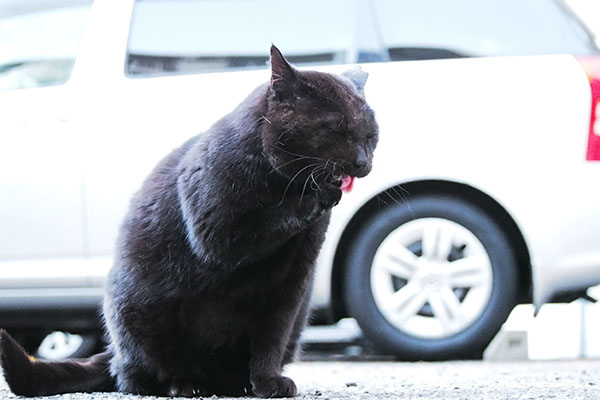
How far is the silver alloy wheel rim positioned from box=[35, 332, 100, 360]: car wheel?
1773 millimetres

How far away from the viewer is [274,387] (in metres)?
2.90

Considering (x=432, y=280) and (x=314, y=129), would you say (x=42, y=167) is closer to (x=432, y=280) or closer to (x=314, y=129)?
(x=432, y=280)

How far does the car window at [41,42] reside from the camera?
15.7 feet

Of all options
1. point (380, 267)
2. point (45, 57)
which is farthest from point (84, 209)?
point (380, 267)

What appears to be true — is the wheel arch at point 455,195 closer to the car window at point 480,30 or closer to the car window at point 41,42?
the car window at point 480,30

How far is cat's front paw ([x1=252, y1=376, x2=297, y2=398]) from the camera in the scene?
9.53 feet

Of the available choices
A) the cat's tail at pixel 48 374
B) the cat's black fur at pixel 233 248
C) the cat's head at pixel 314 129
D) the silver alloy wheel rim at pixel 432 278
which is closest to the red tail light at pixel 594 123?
the silver alloy wheel rim at pixel 432 278

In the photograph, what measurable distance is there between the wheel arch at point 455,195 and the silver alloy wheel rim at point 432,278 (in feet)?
0.44

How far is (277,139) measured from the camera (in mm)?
2801

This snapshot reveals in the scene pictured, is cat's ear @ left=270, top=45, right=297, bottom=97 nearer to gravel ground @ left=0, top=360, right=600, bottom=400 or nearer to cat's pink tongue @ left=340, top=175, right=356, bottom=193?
cat's pink tongue @ left=340, top=175, right=356, bottom=193

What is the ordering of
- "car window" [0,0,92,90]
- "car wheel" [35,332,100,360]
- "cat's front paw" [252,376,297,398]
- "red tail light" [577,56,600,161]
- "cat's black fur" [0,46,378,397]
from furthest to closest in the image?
"car wheel" [35,332,100,360] → "car window" [0,0,92,90] → "red tail light" [577,56,600,161] → "cat's front paw" [252,376,297,398] → "cat's black fur" [0,46,378,397]

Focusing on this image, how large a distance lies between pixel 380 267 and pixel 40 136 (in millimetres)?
1582

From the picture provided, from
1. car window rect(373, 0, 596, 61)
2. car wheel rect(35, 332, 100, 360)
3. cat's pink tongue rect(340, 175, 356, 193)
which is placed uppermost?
car window rect(373, 0, 596, 61)

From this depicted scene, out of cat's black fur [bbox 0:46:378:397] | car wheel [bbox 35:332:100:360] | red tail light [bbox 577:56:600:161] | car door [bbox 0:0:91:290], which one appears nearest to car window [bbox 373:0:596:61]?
red tail light [bbox 577:56:600:161]
